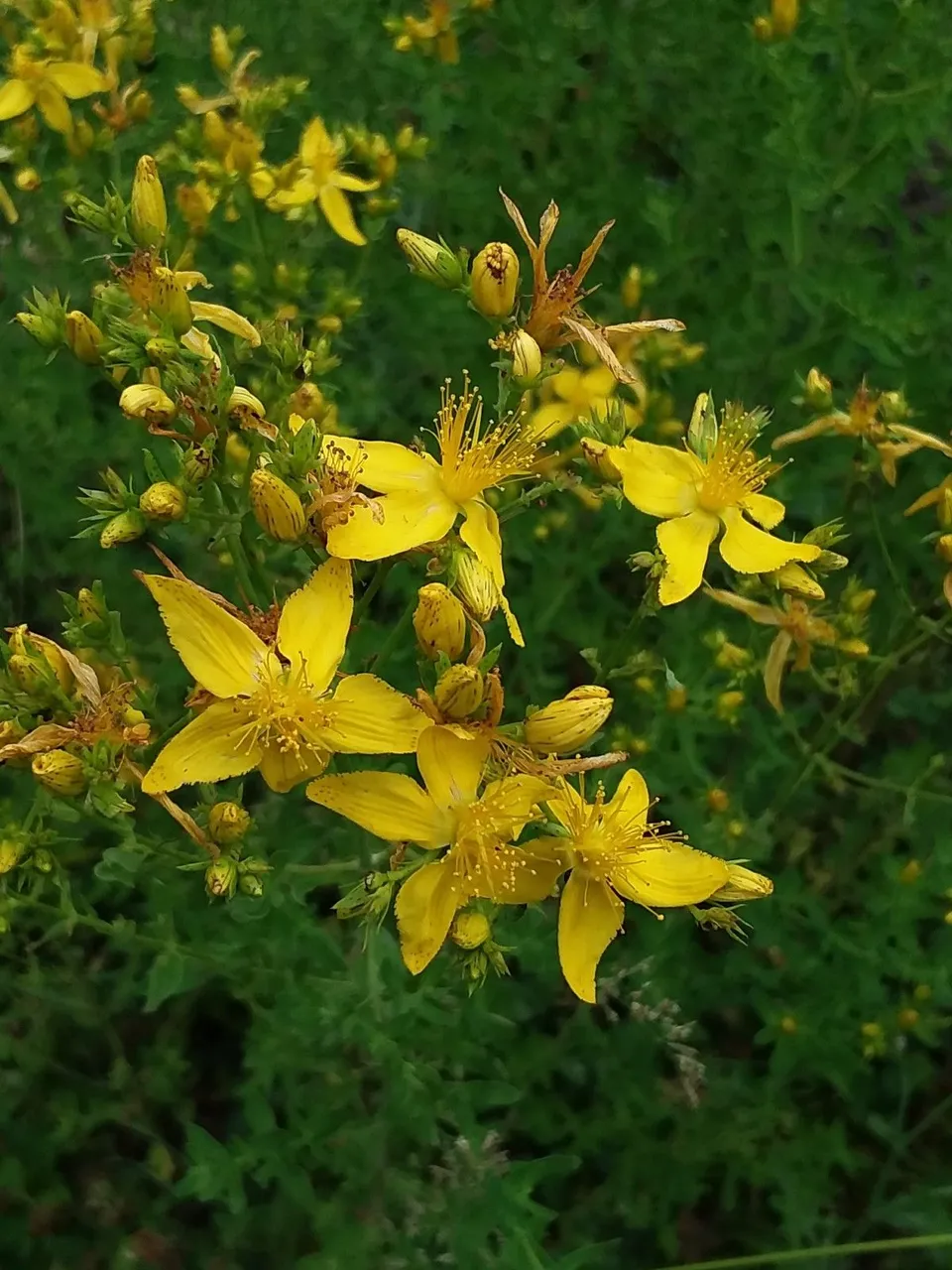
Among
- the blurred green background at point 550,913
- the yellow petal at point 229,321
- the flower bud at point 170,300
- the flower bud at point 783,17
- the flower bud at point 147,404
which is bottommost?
the blurred green background at point 550,913

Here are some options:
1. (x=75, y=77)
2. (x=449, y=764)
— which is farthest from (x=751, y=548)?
(x=75, y=77)

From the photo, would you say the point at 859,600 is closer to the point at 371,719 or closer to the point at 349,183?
the point at 371,719

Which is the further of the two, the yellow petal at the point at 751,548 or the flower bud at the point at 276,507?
the yellow petal at the point at 751,548

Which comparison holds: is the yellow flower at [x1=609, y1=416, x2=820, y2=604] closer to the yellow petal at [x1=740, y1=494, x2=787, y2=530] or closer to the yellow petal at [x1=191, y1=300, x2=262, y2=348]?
the yellow petal at [x1=740, y1=494, x2=787, y2=530]

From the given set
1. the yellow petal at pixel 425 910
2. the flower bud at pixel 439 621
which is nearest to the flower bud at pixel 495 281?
the flower bud at pixel 439 621

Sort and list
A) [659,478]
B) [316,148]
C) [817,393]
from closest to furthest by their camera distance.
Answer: [659,478], [817,393], [316,148]

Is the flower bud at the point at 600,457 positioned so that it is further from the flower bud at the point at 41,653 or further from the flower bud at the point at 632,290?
the flower bud at the point at 632,290
